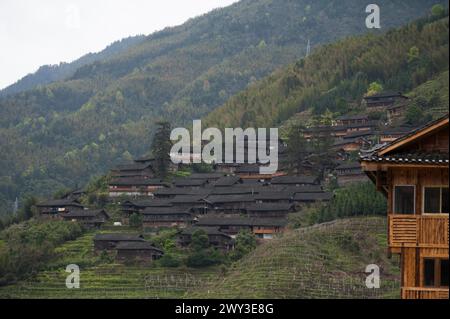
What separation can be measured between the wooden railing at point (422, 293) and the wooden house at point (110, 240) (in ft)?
183

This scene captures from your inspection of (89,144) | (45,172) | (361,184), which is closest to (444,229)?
(361,184)

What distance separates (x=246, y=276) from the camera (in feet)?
186

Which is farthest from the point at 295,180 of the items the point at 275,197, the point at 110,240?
the point at 110,240

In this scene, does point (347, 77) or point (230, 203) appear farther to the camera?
point (347, 77)

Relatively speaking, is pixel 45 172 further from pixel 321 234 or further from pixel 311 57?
pixel 321 234

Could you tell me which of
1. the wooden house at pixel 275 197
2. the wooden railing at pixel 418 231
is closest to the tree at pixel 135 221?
the wooden house at pixel 275 197

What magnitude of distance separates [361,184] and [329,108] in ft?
124

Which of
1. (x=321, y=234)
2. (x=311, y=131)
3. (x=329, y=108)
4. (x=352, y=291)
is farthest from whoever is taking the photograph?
(x=329, y=108)

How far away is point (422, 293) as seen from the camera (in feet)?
46.5

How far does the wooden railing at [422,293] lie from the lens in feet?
45.9

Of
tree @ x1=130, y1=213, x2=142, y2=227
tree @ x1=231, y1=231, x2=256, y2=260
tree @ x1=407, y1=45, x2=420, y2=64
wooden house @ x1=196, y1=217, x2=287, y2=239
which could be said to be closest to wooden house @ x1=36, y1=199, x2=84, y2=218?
tree @ x1=130, y1=213, x2=142, y2=227

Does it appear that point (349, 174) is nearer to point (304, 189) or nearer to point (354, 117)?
point (304, 189)

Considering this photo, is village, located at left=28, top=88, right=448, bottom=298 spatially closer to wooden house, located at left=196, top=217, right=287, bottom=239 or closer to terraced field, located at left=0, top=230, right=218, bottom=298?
wooden house, located at left=196, top=217, right=287, bottom=239

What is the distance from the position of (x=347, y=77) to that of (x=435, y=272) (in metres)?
118
